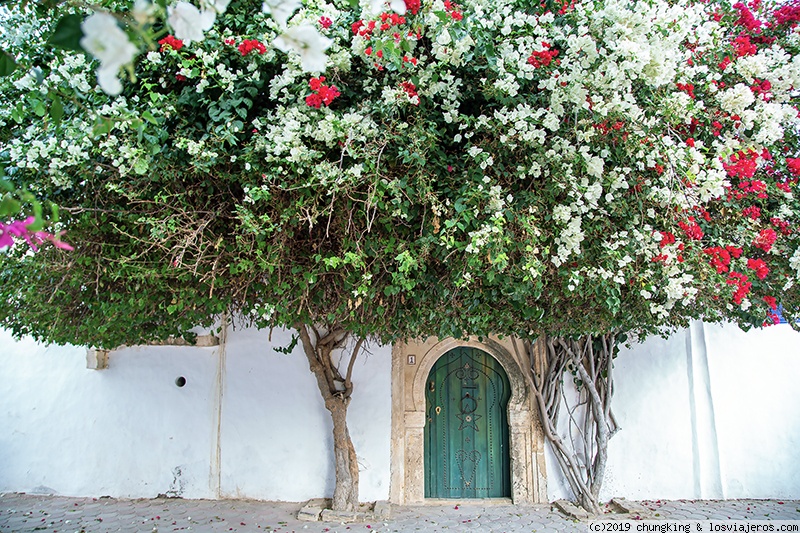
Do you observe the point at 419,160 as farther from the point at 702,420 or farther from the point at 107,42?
the point at 702,420

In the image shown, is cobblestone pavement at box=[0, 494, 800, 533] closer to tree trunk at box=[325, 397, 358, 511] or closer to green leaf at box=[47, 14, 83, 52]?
tree trunk at box=[325, 397, 358, 511]

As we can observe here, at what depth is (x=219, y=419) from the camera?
6.79 meters

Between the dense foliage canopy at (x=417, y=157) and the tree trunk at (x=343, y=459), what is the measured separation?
7.36ft

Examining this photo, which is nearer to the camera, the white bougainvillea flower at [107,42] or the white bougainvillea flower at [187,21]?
the white bougainvillea flower at [107,42]

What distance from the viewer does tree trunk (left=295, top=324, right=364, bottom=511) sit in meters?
6.10

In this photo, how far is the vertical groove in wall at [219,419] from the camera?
6641 mm

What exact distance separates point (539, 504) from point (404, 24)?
18.4 feet

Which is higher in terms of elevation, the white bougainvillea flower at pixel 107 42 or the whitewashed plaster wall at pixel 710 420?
the white bougainvillea flower at pixel 107 42

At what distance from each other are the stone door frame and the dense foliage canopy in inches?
107

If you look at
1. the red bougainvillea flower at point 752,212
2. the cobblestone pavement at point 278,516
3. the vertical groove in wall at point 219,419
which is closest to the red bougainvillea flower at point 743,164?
the red bougainvillea flower at point 752,212

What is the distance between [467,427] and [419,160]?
460 centimetres

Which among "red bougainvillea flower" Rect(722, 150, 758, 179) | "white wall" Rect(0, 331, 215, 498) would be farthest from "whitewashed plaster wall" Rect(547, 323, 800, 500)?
"white wall" Rect(0, 331, 215, 498)

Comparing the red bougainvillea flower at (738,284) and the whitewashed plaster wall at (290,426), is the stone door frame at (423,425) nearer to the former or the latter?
the whitewashed plaster wall at (290,426)

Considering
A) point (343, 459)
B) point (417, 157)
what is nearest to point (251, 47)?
point (417, 157)
